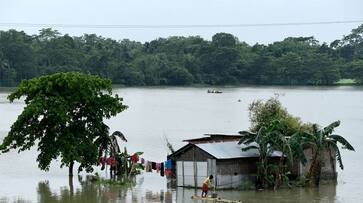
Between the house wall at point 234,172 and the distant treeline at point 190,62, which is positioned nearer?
the house wall at point 234,172

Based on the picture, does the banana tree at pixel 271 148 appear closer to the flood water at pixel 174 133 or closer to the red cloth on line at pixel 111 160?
the flood water at pixel 174 133

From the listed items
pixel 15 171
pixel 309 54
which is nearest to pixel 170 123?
pixel 15 171

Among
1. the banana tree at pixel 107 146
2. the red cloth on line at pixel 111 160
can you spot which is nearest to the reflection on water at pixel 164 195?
the red cloth on line at pixel 111 160

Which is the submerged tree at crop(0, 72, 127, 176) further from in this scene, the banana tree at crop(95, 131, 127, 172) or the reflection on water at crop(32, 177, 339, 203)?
the reflection on water at crop(32, 177, 339, 203)

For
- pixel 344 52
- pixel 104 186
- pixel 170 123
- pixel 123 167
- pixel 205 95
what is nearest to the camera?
pixel 104 186

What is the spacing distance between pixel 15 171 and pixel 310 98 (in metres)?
86.4

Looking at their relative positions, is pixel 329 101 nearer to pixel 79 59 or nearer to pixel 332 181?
pixel 79 59

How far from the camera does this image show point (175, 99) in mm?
Answer: 117188

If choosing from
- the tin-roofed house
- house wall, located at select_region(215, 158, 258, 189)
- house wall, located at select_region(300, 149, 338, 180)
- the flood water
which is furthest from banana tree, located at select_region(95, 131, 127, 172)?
house wall, located at select_region(300, 149, 338, 180)

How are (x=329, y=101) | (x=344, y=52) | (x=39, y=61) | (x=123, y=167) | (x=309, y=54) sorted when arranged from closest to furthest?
(x=123, y=167), (x=329, y=101), (x=39, y=61), (x=309, y=54), (x=344, y=52)

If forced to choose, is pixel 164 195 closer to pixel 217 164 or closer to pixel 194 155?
pixel 194 155

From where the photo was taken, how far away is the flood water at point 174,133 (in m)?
32.9

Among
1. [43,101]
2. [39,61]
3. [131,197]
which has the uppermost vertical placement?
[39,61]

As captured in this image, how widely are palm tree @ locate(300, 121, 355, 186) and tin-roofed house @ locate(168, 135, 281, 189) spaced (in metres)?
1.48
